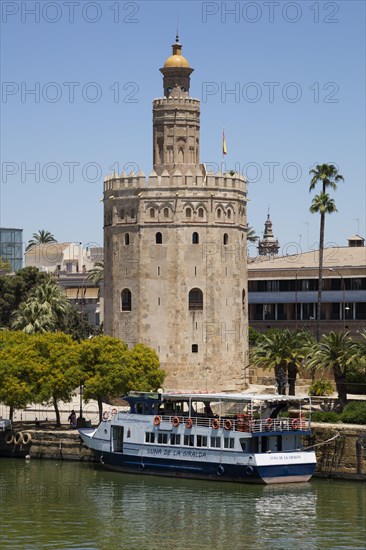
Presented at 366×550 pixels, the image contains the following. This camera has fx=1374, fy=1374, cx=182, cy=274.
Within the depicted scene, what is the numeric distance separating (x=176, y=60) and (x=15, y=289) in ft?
94.4

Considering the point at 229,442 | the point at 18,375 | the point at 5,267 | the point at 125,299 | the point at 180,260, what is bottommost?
the point at 229,442

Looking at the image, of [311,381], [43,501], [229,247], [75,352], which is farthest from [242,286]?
[43,501]

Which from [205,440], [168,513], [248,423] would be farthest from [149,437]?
[168,513]

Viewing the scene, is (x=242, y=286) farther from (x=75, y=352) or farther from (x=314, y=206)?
(x=75, y=352)

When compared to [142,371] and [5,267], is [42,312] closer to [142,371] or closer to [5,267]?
[142,371]

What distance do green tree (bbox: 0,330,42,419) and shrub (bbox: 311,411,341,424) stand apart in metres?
15.2

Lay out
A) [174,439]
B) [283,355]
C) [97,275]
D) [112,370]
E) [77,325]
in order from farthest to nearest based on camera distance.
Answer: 1. [97,275]
2. [77,325]
3. [283,355]
4. [112,370]
5. [174,439]

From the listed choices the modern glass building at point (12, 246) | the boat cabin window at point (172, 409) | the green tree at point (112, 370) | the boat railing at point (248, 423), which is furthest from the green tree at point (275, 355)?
the modern glass building at point (12, 246)

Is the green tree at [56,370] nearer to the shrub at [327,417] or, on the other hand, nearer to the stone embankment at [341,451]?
the shrub at [327,417]

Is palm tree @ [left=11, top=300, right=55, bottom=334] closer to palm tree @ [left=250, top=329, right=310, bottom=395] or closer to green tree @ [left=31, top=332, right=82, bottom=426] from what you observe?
green tree @ [left=31, top=332, right=82, bottom=426]

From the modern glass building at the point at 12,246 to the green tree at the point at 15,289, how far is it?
5268 centimetres

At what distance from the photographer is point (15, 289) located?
10981cm

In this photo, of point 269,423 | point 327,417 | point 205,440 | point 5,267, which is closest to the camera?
point 269,423

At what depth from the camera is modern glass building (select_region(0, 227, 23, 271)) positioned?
16362 cm
